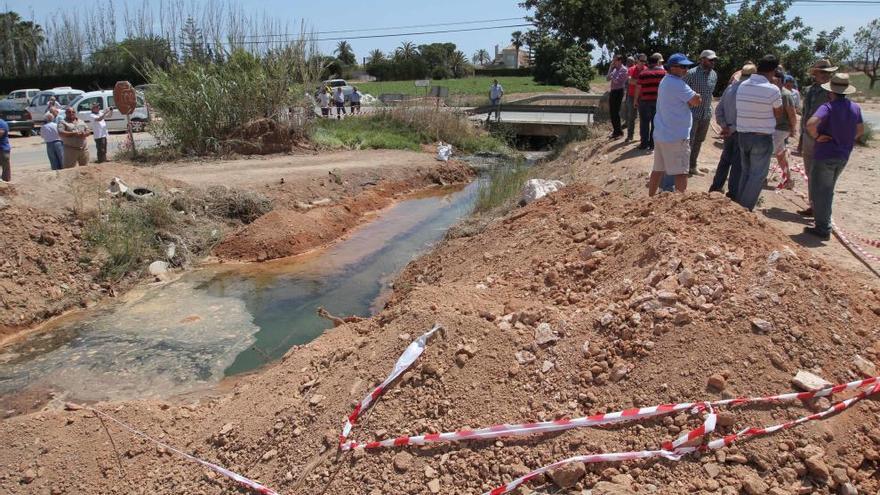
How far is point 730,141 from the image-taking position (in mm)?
7203

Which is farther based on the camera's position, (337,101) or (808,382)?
(337,101)

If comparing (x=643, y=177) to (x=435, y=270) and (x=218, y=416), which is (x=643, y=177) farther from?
(x=218, y=416)

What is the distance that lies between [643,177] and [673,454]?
6.19m

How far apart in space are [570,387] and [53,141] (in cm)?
1163

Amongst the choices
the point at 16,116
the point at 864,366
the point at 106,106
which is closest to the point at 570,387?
the point at 864,366

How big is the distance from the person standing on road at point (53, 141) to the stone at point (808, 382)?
41.3ft

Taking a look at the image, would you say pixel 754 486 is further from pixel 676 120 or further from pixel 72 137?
pixel 72 137

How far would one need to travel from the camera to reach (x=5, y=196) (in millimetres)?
9133

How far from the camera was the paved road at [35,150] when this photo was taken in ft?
47.3

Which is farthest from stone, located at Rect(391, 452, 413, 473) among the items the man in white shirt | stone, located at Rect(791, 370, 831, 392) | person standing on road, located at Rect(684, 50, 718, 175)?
the man in white shirt

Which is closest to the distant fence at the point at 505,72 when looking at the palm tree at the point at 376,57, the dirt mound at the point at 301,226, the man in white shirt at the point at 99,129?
the palm tree at the point at 376,57

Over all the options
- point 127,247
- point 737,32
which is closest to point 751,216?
point 127,247

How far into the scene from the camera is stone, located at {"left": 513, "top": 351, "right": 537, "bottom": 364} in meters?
4.19

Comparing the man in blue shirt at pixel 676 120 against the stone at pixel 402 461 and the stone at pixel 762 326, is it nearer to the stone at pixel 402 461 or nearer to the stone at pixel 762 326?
the stone at pixel 762 326
